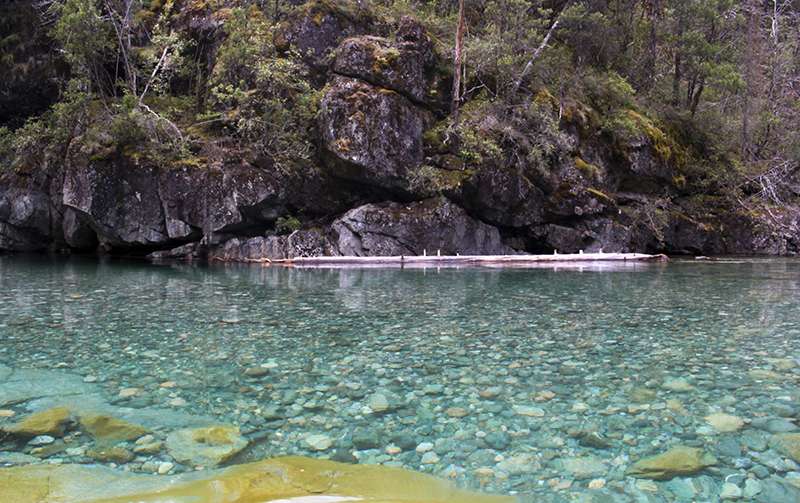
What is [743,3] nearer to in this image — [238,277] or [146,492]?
[238,277]

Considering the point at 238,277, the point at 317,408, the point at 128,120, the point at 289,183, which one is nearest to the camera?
the point at 317,408

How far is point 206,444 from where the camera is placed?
4191mm

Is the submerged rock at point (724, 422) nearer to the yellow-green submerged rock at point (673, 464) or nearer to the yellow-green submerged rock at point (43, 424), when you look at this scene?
the yellow-green submerged rock at point (673, 464)

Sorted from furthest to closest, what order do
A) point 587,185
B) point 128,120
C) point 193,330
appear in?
point 587,185 < point 128,120 < point 193,330

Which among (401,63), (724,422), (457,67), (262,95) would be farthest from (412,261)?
(724,422)

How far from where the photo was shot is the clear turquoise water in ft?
13.3

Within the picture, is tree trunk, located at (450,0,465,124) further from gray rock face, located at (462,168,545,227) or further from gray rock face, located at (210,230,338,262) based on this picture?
gray rock face, located at (210,230,338,262)

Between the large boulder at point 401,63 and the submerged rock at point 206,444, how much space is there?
23747 mm

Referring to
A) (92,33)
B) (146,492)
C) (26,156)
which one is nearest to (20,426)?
(146,492)

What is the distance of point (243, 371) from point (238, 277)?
12030mm

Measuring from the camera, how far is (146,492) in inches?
130

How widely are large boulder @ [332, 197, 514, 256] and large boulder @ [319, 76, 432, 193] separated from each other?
1461 millimetres

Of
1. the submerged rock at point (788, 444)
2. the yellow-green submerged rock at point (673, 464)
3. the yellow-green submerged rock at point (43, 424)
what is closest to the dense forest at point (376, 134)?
the yellow-green submerged rock at point (43, 424)

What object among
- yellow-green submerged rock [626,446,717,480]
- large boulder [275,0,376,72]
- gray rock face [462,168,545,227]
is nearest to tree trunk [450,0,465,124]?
gray rock face [462,168,545,227]
